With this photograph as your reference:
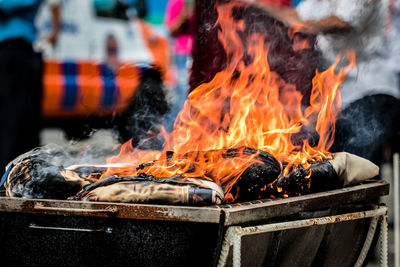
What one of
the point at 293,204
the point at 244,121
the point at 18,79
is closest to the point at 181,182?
the point at 293,204

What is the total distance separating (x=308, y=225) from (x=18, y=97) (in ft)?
9.96

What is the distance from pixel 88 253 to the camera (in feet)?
5.75

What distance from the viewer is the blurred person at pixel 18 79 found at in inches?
153

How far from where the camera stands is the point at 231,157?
2.03 metres

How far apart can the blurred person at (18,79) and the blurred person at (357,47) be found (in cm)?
196

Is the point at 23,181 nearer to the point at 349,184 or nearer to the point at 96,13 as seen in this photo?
the point at 349,184

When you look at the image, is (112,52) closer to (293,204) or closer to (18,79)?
(18,79)

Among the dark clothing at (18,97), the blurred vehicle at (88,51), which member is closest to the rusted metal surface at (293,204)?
the dark clothing at (18,97)

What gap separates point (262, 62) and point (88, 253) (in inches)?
61.6

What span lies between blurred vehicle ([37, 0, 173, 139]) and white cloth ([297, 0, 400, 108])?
11.3 feet

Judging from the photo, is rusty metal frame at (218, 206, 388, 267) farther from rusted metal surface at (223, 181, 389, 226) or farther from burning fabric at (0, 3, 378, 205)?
burning fabric at (0, 3, 378, 205)

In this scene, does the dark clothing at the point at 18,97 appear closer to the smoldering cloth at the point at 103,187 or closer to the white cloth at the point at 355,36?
the smoldering cloth at the point at 103,187

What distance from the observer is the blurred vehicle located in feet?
21.4

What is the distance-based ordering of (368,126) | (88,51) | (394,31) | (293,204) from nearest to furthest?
1. (293,204)
2. (368,126)
3. (394,31)
4. (88,51)
